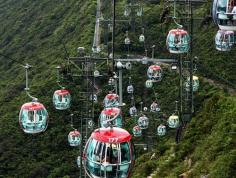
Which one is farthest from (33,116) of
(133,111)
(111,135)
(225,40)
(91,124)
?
(133,111)

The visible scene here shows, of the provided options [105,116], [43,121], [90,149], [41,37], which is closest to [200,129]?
[43,121]

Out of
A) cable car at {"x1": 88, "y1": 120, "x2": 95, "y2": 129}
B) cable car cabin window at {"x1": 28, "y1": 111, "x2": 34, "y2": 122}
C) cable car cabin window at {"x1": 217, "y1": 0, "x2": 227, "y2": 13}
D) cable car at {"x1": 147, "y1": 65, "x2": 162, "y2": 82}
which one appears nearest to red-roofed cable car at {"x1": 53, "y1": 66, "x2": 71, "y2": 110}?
cable car at {"x1": 88, "y1": 120, "x2": 95, "y2": 129}

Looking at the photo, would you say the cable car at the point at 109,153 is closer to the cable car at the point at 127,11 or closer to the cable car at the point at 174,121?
the cable car at the point at 174,121

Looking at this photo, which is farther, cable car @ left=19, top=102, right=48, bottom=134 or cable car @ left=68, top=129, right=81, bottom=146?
cable car @ left=68, top=129, right=81, bottom=146

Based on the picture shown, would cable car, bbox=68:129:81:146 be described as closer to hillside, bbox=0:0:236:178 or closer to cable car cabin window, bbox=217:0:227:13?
hillside, bbox=0:0:236:178

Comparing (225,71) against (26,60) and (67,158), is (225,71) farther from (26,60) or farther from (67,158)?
(26,60)

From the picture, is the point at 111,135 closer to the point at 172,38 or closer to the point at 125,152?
the point at 125,152
